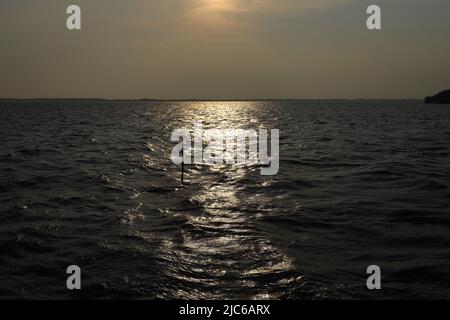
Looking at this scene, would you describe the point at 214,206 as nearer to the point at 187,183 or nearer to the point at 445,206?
the point at 187,183

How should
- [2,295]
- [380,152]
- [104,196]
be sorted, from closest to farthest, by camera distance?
[2,295], [104,196], [380,152]

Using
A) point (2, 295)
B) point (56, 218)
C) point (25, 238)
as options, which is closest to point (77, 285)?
point (2, 295)

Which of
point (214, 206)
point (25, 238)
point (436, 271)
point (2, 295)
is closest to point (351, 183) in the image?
point (214, 206)

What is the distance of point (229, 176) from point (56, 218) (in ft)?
30.9

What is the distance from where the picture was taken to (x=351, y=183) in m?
18.2

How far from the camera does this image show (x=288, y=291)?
8.06 metres

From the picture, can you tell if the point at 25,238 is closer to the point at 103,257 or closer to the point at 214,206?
the point at 103,257

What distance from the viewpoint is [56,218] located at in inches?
505

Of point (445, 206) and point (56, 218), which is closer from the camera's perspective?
point (56, 218)

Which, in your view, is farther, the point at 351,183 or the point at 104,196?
the point at 351,183
